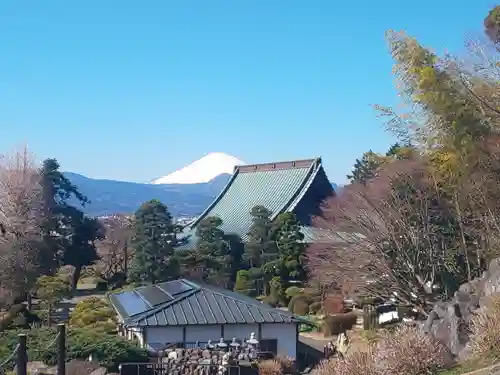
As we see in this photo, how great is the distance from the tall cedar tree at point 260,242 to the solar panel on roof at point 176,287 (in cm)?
629

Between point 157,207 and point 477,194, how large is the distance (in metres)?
13.9

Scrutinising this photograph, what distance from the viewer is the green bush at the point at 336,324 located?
18.0 metres

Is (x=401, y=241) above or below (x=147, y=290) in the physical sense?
above

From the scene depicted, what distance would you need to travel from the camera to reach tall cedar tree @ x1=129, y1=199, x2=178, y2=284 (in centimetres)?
2347

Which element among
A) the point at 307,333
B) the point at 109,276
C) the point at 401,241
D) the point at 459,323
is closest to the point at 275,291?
the point at 307,333

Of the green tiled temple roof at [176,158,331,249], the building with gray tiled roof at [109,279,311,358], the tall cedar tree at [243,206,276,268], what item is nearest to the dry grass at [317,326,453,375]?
the building with gray tiled roof at [109,279,311,358]

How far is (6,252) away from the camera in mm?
20109

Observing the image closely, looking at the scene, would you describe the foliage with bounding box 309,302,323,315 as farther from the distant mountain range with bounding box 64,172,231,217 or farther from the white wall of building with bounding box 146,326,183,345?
the distant mountain range with bounding box 64,172,231,217

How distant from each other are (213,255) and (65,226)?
279 inches

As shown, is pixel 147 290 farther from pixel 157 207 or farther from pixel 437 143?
pixel 437 143

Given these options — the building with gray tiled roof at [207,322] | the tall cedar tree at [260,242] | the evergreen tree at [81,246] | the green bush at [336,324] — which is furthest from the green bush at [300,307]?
the evergreen tree at [81,246]

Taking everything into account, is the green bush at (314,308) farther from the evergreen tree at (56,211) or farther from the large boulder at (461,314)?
the evergreen tree at (56,211)

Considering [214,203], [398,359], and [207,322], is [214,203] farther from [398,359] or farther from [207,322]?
[398,359]

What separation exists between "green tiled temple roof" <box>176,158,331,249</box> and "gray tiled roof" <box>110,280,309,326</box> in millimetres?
10691
